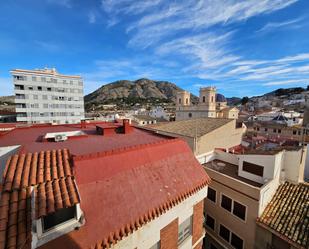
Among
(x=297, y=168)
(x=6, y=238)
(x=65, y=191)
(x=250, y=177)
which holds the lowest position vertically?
(x=250, y=177)

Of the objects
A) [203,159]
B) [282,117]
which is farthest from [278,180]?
[282,117]

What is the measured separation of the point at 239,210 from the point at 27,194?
40.7 ft

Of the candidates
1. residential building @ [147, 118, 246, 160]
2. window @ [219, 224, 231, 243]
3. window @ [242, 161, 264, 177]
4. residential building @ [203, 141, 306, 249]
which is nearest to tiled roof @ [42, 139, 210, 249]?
residential building @ [203, 141, 306, 249]

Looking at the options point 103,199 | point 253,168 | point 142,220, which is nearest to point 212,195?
point 253,168

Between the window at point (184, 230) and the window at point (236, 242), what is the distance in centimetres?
644

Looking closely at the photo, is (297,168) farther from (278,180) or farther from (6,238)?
(6,238)

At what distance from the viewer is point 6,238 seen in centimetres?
344

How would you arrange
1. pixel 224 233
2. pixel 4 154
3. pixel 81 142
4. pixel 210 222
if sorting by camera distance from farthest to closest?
1. pixel 210 222
2. pixel 224 233
3. pixel 81 142
4. pixel 4 154

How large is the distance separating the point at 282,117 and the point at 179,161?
49474 millimetres

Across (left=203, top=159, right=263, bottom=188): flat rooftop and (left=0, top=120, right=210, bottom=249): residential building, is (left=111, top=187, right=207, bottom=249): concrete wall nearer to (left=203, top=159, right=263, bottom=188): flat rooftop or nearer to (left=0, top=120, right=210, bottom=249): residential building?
(left=0, top=120, right=210, bottom=249): residential building

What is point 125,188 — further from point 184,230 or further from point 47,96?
→ point 47,96

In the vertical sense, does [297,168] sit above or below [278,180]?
above

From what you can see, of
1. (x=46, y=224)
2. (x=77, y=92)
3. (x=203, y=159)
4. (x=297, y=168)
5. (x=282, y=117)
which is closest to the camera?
(x=46, y=224)

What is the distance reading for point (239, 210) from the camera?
36.5ft
